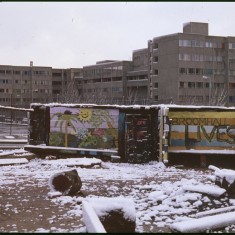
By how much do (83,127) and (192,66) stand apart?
6528cm

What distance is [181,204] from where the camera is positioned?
12938 mm

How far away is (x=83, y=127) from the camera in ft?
79.8

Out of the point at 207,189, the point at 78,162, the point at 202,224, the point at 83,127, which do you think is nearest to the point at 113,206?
the point at 202,224

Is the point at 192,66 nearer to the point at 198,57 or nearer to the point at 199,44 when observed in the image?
the point at 198,57

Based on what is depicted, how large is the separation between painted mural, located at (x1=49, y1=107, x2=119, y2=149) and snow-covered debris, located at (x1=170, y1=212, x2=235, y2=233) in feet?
43.0

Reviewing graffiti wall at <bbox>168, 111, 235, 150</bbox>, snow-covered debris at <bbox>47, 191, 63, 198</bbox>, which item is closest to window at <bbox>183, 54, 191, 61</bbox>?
graffiti wall at <bbox>168, 111, 235, 150</bbox>

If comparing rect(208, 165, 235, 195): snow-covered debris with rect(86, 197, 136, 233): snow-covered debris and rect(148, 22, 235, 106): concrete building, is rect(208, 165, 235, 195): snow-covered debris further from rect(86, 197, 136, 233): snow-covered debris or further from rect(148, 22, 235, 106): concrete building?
rect(148, 22, 235, 106): concrete building

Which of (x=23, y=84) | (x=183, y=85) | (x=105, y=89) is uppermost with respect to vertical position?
(x=23, y=84)

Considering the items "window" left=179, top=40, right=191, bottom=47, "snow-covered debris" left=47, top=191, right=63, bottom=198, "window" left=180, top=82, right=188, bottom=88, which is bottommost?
"snow-covered debris" left=47, top=191, right=63, bottom=198

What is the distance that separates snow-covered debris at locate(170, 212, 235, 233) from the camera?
1037 cm

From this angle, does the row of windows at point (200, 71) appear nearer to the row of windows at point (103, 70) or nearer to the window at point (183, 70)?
the window at point (183, 70)

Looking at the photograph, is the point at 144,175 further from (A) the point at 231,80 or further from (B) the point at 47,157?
(A) the point at 231,80

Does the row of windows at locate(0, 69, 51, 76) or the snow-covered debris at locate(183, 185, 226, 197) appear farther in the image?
the row of windows at locate(0, 69, 51, 76)

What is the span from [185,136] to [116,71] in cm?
8482
